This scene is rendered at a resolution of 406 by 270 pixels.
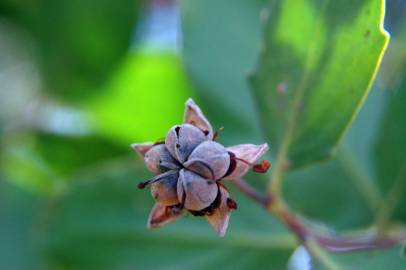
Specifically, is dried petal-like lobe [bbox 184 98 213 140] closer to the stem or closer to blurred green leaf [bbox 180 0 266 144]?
the stem

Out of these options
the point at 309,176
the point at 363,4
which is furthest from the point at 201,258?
the point at 363,4

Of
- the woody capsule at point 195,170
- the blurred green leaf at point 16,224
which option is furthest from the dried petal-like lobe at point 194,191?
the blurred green leaf at point 16,224

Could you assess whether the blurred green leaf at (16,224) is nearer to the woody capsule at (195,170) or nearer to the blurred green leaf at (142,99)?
the blurred green leaf at (142,99)

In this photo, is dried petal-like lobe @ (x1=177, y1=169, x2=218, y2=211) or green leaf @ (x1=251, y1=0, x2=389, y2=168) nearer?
dried petal-like lobe @ (x1=177, y1=169, x2=218, y2=211)

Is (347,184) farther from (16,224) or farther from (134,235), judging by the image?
(16,224)

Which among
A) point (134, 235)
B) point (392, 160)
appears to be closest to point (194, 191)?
point (392, 160)


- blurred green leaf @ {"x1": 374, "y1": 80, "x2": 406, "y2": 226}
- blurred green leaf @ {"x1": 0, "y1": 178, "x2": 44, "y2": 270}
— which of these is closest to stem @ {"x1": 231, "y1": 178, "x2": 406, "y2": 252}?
blurred green leaf @ {"x1": 374, "y1": 80, "x2": 406, "y2": 226}
